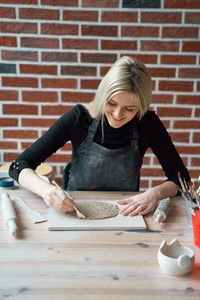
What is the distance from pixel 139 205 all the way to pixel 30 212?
389mm

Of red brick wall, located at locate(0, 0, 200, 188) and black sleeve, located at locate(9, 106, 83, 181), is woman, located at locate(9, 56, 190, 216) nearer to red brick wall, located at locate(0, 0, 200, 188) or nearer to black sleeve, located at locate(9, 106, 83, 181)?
black sleeve, located at locate(9, 106, 83, 181)

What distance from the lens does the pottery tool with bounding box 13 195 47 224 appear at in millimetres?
1040

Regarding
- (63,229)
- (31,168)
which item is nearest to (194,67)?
(31,168)

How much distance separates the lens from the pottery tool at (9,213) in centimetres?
94

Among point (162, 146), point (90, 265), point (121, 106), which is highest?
point (121, 106)

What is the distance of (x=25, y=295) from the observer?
689 millimetres

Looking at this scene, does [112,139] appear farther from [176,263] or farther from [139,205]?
[176,263]

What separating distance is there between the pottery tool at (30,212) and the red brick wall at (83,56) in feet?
3.26

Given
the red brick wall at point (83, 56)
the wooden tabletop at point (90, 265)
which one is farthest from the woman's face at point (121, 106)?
the red brick wall at point (83, 56)

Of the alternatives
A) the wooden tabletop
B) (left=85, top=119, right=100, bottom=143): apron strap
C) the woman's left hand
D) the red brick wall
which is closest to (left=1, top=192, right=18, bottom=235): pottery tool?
the wooden tabletop

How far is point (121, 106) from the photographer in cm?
127

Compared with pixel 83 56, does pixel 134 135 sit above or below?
below

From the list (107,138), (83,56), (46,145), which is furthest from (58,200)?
(83,56)

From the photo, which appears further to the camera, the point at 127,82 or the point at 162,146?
the point at 162,146
